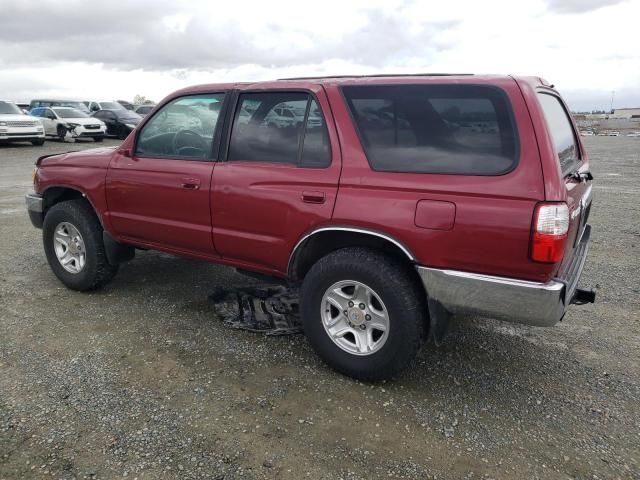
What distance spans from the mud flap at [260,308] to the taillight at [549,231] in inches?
73.8

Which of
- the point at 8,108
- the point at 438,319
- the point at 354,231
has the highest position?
the point at 8,108

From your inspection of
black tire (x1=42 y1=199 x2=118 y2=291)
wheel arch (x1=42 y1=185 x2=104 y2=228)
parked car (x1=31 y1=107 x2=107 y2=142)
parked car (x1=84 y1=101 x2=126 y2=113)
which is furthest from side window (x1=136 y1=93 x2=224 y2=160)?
parked car (x1=84 y1=101 x2=126 y2=113)

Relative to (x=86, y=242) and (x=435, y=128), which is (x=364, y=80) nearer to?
(x=435, y=128)

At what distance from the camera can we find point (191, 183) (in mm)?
3604

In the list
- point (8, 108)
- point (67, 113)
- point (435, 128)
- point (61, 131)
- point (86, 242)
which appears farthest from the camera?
point (67, 113)

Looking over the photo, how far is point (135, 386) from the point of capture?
9.90ft

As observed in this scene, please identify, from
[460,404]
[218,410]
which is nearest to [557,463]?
[460,404]

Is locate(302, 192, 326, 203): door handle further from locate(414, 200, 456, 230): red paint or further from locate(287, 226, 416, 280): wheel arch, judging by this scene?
locate(414, 200, 456, 230): red paint

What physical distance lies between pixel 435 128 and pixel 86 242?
3.12 metres

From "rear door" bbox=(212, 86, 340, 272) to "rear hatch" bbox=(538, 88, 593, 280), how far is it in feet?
4.11

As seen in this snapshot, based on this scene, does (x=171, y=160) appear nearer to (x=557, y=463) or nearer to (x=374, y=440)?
(x=374, y=440)

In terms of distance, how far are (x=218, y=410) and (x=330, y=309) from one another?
35.5 inches

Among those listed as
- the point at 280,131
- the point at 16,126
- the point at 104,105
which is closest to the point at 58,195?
the point at 280,131

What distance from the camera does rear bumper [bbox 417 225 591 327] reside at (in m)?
2.56
